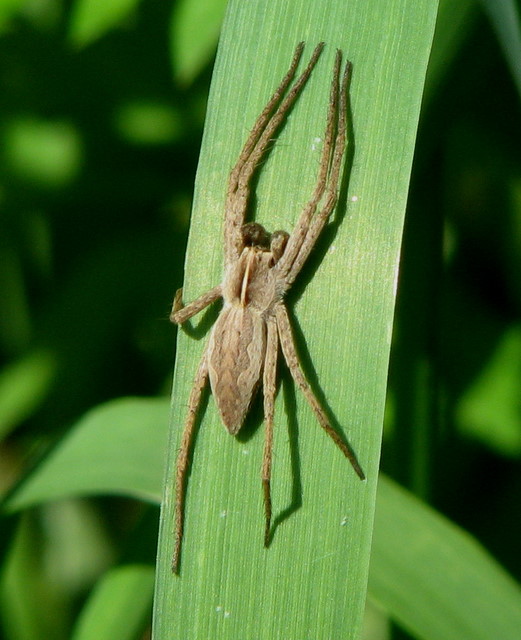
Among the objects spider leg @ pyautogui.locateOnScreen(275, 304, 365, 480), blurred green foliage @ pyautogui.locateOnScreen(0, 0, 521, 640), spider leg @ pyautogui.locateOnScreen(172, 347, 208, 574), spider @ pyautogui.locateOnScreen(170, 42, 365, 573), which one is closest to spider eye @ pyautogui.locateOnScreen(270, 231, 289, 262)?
spider @ pyautogui.locateOnScreen(170, 42, 365, 573)

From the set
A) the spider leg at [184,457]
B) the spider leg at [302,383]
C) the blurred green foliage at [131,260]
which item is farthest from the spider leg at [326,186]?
the blurred green foliage at [131,260]

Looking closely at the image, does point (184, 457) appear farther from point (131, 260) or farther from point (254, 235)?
point (131, 260)

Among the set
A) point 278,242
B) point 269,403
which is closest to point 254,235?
point 278,242

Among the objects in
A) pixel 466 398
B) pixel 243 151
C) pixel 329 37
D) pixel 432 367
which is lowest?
pixel 466 398

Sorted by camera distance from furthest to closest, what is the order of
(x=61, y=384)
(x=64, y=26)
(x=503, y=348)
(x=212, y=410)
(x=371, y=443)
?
1. (x=61, y=384)
2. (x=503, y=348)
3. (x=64, y=26)
4. (x=212, y=410)
5. (x=371, y=443)

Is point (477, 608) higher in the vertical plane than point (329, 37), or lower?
lower

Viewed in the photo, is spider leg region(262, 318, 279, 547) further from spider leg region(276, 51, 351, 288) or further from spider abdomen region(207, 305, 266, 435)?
spider leg region(276, 51, 351, 288)

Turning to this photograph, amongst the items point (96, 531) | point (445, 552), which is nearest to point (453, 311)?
point (445, 552)

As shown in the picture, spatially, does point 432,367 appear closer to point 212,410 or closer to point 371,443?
point 371,443
